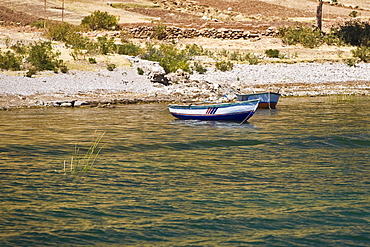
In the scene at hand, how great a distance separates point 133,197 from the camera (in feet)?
37.7

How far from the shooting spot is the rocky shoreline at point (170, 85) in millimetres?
28438

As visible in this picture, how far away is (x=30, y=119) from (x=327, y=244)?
16.9 meters

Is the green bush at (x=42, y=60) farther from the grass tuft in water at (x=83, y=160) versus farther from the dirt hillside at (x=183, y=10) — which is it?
the dirt hillside at (x=183, y=10)

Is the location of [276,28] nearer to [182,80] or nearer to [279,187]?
[182,80]

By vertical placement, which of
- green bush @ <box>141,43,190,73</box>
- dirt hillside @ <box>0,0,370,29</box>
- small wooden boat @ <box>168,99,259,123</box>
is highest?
dirt hillside @ <box>0,0,370,29</box>

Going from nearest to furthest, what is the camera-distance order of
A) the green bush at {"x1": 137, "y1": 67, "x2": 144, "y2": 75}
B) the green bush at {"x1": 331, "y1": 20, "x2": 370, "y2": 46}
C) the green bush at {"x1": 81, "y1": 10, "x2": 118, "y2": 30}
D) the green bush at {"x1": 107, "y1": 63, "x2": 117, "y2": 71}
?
the green bush at {"x1": 107, "y1": 63, "x2": 117, "y2": 71}, the green bush at {"x1": 137, "y1": 67, "x2": 144, "y2": 75}, the green bush at {"x1": 331, "y1": 20, "x2": 370, "y2": 46}, the green bush at {"x1": 81, "y1": 10, "x2": 118, "y2": 30}

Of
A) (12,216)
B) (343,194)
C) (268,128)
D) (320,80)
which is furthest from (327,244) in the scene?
(320,80)

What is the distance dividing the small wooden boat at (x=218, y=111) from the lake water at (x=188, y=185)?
446mm

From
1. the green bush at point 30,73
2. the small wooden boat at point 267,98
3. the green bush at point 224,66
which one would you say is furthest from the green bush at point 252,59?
the green bush at point 30,73

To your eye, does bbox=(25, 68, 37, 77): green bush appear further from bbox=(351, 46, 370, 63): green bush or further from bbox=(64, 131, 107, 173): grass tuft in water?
bbox=(351, 46, 370, 63): green bush

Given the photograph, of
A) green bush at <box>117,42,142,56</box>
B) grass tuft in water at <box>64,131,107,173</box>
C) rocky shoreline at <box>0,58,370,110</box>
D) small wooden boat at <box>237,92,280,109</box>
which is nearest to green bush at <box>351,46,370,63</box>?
rocky shoreline at <box>0,58,370,110</box>

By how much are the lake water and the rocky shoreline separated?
6422 millimetres

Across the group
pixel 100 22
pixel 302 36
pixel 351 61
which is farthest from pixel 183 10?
pixel 351 61

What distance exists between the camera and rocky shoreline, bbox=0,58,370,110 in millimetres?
28438
